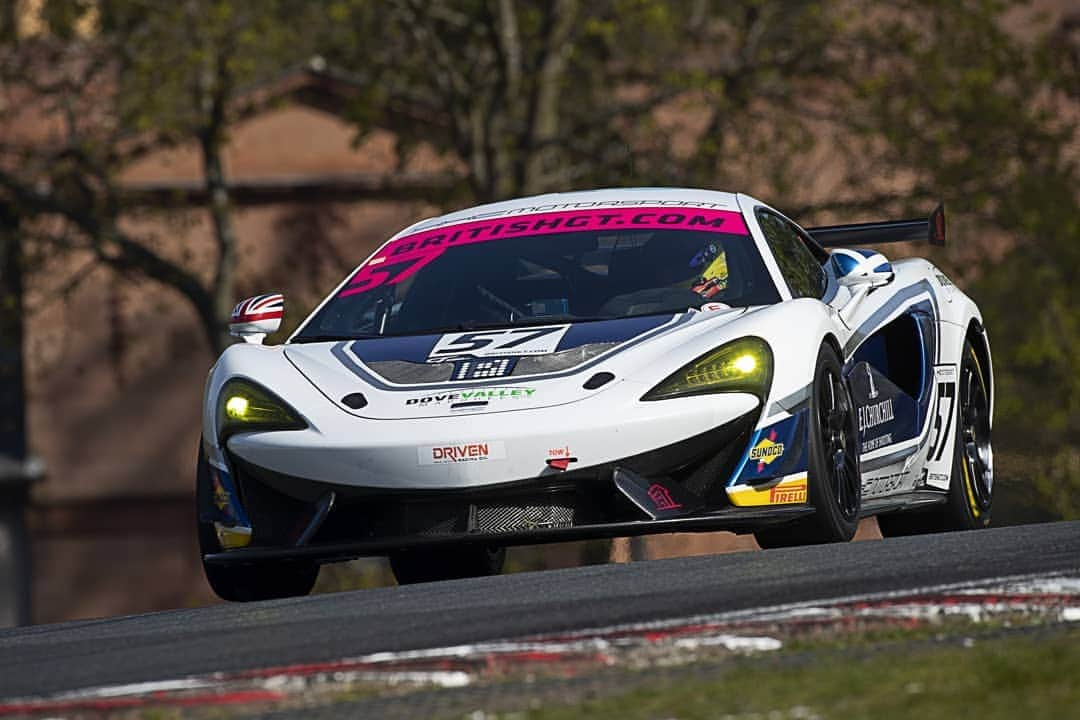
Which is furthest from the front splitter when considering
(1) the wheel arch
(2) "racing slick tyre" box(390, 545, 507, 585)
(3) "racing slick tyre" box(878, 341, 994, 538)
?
(1) the wheel arch

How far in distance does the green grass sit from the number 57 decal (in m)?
3.09

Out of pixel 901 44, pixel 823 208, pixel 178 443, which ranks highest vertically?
pixel 901 44

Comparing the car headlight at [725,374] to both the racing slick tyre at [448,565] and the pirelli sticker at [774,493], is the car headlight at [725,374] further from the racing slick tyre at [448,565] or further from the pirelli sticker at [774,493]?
the racing slick tyre at [448,565]

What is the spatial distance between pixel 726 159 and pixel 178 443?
14.5 meters

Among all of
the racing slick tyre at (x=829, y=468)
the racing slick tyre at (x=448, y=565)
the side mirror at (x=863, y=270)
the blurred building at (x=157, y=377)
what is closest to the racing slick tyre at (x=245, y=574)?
the racing slick tyre at (x=829, y=468)

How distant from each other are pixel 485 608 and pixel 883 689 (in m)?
1.88

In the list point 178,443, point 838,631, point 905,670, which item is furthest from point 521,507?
point 178,443

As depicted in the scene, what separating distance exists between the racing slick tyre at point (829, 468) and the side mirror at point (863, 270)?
0.70 meters

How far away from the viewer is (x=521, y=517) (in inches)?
291

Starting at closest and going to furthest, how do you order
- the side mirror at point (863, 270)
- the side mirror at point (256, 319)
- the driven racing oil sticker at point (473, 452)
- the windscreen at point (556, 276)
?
the driven racing oil sticker at point (473, 452)
the windscreen at point (556, 276)
the side mirror at point (256, 319)
the side mirror at point (863, 270)

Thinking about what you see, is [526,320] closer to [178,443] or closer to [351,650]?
[351,650]

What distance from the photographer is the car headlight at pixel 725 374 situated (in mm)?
7402

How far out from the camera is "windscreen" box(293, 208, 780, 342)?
8305 millimetres

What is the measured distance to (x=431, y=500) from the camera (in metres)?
7.38
